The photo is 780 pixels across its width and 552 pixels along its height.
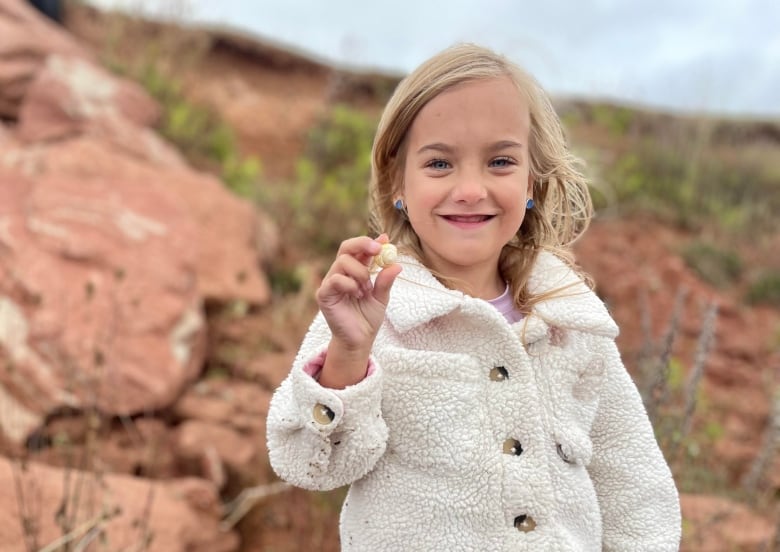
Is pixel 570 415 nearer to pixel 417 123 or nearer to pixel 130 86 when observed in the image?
pixel 417 123

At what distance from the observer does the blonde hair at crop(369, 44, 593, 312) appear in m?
1.51

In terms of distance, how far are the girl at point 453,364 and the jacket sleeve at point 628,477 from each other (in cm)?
2

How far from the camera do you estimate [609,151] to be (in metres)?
9.97

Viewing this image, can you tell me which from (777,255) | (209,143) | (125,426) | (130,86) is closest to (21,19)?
(130,86)

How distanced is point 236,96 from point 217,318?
20.2 feet

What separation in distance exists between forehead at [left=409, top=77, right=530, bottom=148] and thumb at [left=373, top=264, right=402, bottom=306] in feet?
0.96

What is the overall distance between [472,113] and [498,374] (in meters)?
0.48

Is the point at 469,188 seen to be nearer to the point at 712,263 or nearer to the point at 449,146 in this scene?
the point at 449,146

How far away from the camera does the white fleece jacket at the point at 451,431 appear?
1.40 meters

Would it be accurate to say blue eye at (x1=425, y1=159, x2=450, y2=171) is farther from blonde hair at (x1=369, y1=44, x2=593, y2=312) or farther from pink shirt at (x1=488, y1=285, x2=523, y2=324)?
pink shirt at (x1=488, y1=285, x2=523, y2=324)

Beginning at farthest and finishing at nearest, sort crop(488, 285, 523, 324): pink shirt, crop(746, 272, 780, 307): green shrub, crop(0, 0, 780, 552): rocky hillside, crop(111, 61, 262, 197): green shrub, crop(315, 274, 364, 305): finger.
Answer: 1. crop(746, 272, 780, 307): green shrub
2. crop(111, 61, 262, 197): green shrub
3. crop(0, 0, 780, 552): rocky hillside
4. crop(488, 285, 523, 324): pink shirt
5. crop(315, 274, 364, 305): finger

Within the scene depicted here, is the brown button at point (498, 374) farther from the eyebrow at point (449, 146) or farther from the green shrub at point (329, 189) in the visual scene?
the green shrub at point (329, 189)

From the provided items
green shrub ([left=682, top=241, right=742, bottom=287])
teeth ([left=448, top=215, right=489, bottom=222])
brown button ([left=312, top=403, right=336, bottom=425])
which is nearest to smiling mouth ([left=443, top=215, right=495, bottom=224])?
teeth ([left=448, top=215, right=489, bottom=222])

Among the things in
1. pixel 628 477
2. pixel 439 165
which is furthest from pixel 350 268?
pixel 628 477
